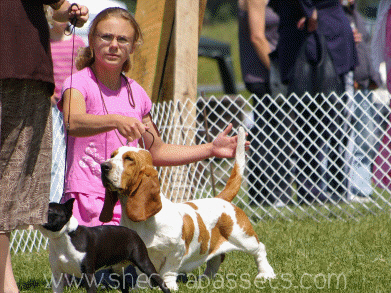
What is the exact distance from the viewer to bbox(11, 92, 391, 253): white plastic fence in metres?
4.74

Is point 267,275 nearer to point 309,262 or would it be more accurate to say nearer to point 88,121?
point 309,262

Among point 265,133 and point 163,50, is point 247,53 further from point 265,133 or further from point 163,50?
point 163,50

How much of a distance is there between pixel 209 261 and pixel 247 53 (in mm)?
2893

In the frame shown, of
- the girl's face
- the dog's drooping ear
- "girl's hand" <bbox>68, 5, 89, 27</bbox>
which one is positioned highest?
"girl's hand" <bbox>68, 5, 89, 27</bbox>

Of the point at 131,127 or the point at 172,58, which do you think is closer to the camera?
the point at 131,127

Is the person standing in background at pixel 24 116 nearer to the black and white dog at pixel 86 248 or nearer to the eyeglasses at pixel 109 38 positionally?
the black and white dog at pixel 86 248

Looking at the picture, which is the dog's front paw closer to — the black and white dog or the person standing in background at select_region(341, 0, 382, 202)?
the black and white dog

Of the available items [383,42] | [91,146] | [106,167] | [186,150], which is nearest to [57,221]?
[106,167]

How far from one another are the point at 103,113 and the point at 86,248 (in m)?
0.85

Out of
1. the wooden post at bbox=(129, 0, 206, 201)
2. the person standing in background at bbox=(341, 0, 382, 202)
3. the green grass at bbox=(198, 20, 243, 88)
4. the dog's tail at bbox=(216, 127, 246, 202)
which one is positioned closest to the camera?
the dog's tail at bbox=(216, 127, 246, 202)

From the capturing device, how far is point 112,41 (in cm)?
326

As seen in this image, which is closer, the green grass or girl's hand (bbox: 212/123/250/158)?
girl's hand (bbox: 212/123/250/158)

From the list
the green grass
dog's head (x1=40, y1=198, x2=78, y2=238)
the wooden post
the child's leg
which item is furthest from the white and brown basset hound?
the green grass

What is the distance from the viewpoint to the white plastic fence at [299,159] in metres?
4.74
